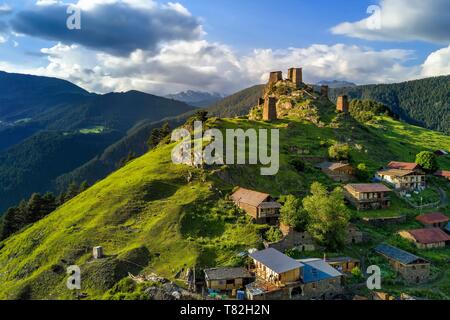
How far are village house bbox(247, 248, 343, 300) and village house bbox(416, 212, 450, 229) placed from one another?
32.7 meters

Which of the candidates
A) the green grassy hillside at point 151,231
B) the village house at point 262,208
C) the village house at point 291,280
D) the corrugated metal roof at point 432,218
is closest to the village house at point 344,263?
the green grassy hillside at point 151,231

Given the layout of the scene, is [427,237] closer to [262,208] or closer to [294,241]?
[294,241]

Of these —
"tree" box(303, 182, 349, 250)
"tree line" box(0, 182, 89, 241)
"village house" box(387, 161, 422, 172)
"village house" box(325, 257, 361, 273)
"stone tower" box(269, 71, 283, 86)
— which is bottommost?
"tree line" box(0, 182, 89, 241)

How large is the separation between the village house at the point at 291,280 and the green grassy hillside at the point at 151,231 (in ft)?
18.3

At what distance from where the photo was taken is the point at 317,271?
5169 cm

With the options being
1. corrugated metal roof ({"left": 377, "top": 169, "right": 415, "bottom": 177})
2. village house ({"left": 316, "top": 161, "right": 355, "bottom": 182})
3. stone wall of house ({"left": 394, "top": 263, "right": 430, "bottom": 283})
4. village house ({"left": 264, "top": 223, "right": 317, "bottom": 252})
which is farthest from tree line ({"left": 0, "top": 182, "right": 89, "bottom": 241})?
stone wall of house ({"left": 394, "top": 263, "right": 430, "bottom": 283})

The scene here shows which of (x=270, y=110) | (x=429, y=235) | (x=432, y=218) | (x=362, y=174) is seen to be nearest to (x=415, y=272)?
(x=429, y=235)

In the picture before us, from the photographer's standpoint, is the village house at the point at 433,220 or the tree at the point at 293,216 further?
the village house at the point at 433,220

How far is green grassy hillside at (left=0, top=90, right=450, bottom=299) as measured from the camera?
57312 mm

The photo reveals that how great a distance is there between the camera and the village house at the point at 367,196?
80.4 meters

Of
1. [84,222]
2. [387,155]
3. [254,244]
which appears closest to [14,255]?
[84,222]

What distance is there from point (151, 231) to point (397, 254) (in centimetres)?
3685

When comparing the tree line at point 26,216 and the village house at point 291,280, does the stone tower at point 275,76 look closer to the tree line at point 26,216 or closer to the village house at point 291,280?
the tree line at point 26,216

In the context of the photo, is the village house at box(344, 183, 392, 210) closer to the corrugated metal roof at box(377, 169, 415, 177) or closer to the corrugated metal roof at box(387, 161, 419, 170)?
the corrugated metal roof at box(377, 169, 415, 177)
